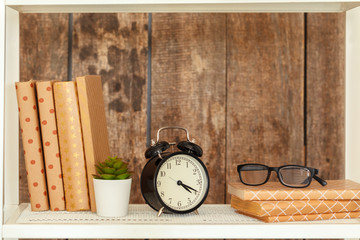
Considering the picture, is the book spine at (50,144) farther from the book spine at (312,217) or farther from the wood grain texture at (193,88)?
the book spine at (312,217)

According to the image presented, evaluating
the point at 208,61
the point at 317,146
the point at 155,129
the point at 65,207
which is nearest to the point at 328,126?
the point at 317,146

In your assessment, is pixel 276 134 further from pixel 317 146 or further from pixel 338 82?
pixel 338 82

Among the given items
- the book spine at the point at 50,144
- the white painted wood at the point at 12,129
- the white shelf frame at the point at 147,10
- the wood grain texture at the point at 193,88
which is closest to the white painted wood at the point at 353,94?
the white shelf frame at the point at 147,10

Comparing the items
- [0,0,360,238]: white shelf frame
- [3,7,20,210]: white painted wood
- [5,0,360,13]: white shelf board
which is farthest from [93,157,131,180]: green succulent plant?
[5,0,360,13]: white shelf board

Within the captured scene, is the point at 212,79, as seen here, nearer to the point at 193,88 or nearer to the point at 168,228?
the point at 193,88

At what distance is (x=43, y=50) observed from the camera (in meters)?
1.16

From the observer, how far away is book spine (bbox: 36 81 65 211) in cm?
92

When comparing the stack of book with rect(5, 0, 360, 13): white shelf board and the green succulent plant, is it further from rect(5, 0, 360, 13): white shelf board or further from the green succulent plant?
rect(5, 0, 360, 13): white shelf board

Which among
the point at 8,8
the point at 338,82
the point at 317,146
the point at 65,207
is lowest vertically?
the point at 65,207

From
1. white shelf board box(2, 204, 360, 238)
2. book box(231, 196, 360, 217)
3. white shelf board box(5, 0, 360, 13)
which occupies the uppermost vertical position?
white shelf board box(5, 0, 360, 13)

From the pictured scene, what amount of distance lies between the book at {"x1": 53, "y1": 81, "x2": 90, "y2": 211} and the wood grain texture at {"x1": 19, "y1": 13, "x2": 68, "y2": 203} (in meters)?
0.25

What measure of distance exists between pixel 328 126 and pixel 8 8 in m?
0.87

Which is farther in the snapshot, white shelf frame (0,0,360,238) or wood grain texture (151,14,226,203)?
wood grain texture (151,14,226,203)

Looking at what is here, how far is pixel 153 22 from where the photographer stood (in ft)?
3.86
